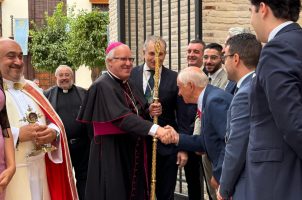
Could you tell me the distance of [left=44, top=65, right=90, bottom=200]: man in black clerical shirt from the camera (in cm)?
723

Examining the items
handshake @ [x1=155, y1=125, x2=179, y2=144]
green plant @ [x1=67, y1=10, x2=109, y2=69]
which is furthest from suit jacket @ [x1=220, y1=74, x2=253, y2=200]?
green plant @ [x1=67, y1=10, x2=109, y2=69]

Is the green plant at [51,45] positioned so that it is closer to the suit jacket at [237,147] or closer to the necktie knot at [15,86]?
the necktie knot at [15,86]

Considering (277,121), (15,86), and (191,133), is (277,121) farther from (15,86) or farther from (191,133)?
(191,133)

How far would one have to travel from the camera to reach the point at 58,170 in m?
4.86

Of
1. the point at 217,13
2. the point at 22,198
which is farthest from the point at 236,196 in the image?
the point at 217,13

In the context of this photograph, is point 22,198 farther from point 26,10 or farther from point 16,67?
point 26,10

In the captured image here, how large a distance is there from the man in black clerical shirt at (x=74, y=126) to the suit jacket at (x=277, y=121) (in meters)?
4.45

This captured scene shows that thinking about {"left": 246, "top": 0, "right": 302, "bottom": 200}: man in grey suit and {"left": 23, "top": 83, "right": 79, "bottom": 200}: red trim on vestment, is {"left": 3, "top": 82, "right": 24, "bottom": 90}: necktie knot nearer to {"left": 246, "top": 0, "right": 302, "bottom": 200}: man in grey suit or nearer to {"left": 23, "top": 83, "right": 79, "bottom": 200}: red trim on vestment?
{"left": 23, "top": 83, "right": 79, "bottom": 200}: red trim on vestment

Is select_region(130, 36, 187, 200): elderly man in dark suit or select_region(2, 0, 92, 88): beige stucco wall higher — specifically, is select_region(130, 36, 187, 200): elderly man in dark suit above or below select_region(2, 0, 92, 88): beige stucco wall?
below

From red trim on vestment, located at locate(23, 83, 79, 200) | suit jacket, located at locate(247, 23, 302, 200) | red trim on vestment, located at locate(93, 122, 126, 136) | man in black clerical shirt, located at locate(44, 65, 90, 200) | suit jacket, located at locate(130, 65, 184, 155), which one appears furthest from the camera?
man in black clerical shirt, located at locate(44, 65, 90, 200)

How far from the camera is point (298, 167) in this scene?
9.27 feet

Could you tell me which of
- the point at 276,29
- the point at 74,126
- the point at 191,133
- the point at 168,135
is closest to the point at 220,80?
the point at 191,133

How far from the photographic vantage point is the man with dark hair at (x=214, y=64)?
5.78 meters

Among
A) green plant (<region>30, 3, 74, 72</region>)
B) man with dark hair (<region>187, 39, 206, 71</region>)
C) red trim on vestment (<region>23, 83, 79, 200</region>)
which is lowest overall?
red trim on vestment (<region>23, 83, 79, 200</region>)
